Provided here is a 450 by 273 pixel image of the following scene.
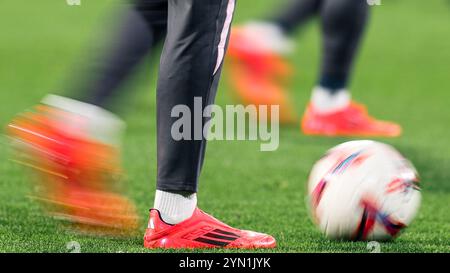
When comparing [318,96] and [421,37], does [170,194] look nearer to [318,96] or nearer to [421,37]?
[318,96]

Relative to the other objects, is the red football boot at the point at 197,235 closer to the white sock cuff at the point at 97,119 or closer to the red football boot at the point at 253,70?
the white sock cuff at the point at 97,119

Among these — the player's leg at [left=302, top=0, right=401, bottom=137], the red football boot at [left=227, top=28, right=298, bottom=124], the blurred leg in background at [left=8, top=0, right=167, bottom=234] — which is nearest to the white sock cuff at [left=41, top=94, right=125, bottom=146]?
the blurred leg in background at [left=8, top=0, right=167, bottom=234]

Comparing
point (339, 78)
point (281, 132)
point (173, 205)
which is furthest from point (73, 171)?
point (281, 132)

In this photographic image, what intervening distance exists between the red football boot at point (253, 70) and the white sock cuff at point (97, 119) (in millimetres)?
2874

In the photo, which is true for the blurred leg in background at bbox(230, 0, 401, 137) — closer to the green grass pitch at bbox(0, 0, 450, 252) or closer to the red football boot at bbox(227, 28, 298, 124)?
the red football boot at bbox(227, 28, 298, 124)

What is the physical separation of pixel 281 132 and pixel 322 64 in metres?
0.50

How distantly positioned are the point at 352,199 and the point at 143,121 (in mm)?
3419

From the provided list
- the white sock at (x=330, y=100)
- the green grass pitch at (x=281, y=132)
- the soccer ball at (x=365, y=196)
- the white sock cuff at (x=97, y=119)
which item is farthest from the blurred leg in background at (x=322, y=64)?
the white sock cuff at (x=97, y=119)

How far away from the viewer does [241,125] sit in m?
6.16

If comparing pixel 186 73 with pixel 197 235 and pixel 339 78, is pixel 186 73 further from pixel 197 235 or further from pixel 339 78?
pixel 339 78

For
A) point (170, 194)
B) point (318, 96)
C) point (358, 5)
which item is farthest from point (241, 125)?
point (170, 194)

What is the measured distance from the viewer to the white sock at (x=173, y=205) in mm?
2916
